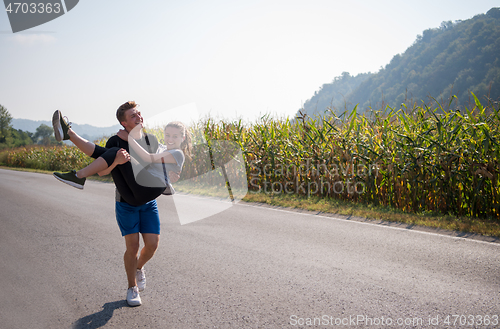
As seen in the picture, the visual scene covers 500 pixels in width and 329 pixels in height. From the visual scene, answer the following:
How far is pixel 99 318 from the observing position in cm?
313

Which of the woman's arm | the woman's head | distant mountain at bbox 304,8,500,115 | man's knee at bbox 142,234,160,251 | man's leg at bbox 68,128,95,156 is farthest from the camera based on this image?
distant mountain at bbox 304,8,500,115

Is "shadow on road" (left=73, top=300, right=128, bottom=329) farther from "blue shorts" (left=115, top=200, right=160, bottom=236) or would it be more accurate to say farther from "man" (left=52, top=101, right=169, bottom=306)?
"blue shorts" (left=115, top=200, right=160, bottom=236)

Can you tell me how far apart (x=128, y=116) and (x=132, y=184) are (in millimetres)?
621

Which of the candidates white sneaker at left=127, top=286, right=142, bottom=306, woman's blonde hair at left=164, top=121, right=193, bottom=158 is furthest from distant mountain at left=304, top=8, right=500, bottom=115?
white sneaker at left=127, top=286, right=142, bottom=306

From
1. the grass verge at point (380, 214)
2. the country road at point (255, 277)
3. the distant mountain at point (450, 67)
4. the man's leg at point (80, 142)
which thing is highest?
the distant mountain at point (450, 67)

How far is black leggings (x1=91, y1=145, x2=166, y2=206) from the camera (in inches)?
115

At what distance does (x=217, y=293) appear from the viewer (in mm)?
3641

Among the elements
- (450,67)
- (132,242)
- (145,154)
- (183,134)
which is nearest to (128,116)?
(145,154)

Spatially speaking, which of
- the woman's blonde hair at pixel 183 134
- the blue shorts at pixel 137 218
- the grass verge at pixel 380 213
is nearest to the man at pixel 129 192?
the blue shorts at pixel 137 218

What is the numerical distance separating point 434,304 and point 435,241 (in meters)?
2.62

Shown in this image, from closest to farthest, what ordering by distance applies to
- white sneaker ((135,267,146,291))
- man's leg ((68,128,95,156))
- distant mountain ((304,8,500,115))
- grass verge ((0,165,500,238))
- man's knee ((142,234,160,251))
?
man's leg ((68,128,95,156))
man's knee ((142,234,160,251))
white sneaker ((135,267,146,291))
grass verge ((0,165,500,238))
distant mountain ((304,8,500,115))

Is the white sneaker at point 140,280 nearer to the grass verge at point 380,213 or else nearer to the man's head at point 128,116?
the man's head at point 128,116

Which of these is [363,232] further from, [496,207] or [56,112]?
[56,112]

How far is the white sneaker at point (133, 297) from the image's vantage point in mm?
3348
